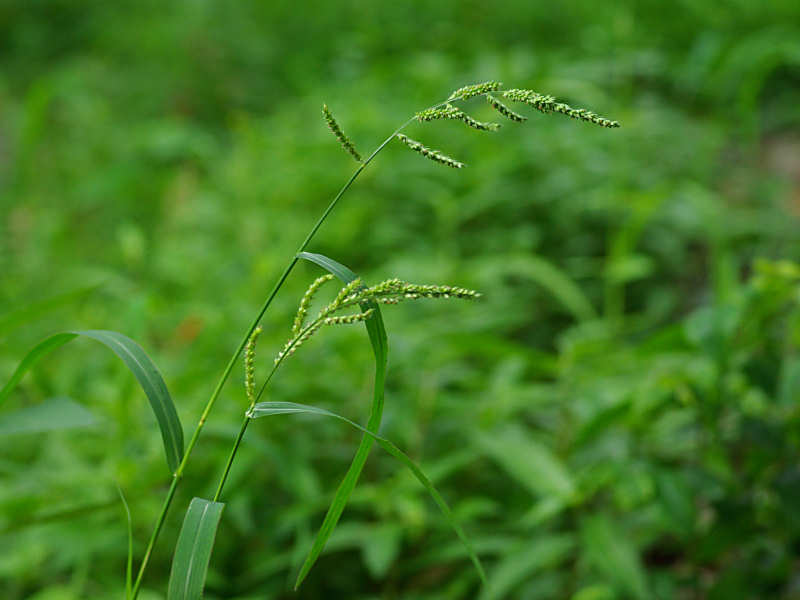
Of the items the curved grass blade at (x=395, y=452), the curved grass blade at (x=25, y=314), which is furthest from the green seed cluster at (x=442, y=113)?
the curved grass blade at (x=25, y=314)

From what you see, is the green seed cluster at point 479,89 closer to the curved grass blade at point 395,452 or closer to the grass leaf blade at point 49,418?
the curved grass blade at point 395,452

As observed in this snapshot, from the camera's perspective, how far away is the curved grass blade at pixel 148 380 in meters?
0.73

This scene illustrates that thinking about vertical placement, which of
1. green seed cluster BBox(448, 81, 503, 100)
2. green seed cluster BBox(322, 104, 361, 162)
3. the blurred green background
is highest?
green seed cluster BBox(448, 81, 503, 100)

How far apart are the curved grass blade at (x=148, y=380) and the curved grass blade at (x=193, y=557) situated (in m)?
0.07

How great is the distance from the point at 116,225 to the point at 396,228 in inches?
70.1

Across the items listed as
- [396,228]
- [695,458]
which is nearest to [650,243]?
[396,228]

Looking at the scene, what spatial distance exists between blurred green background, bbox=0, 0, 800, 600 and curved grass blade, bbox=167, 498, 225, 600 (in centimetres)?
58

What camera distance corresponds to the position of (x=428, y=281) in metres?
2.17

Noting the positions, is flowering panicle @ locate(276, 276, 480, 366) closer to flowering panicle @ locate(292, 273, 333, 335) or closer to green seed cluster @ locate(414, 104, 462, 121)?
flowering panicle @ locate(292, 273, 333, 335)

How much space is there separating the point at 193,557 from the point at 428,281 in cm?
154

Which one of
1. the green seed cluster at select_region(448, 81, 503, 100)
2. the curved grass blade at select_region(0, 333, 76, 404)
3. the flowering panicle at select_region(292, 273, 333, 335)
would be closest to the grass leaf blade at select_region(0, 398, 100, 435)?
the curved grass blade at select_region(0, 333, 76, 404)

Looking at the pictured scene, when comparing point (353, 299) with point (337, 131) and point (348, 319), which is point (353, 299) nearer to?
point (348, 319)

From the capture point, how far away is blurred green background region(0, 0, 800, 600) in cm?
146

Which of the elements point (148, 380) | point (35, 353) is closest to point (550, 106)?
point (148, 380)
